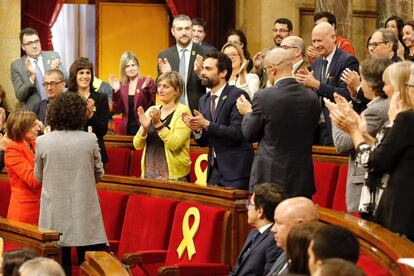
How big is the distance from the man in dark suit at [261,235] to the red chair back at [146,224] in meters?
1.44

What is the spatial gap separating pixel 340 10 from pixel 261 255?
6304mm

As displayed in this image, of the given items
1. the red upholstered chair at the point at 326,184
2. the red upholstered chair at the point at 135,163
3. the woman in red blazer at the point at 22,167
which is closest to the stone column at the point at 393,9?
the red upholstered chair at the point at 135,163

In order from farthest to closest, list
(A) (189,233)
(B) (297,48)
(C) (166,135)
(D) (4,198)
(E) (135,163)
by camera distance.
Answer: (E) (135,163) < (D) (4,198) < (B) (297,48) < (C) (166,135) < (A) (189,233)

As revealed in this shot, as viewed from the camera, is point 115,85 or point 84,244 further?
point 115,85

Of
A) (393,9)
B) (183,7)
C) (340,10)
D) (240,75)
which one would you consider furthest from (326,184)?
(183,7)

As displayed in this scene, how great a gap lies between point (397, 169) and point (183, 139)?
9.37ft

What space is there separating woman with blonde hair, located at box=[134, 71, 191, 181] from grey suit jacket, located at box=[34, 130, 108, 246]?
1184 mm

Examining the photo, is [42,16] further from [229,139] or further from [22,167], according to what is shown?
[22,167]

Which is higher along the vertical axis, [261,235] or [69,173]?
[69,173]

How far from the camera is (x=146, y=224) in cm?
672

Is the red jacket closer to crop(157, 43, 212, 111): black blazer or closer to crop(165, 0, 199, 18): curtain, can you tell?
crop(157, 43, 212, 111): black blazer

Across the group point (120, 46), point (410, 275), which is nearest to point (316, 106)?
point (410, 275)

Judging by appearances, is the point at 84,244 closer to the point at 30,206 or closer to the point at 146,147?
the point at 30,206

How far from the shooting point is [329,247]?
3.58 metres
